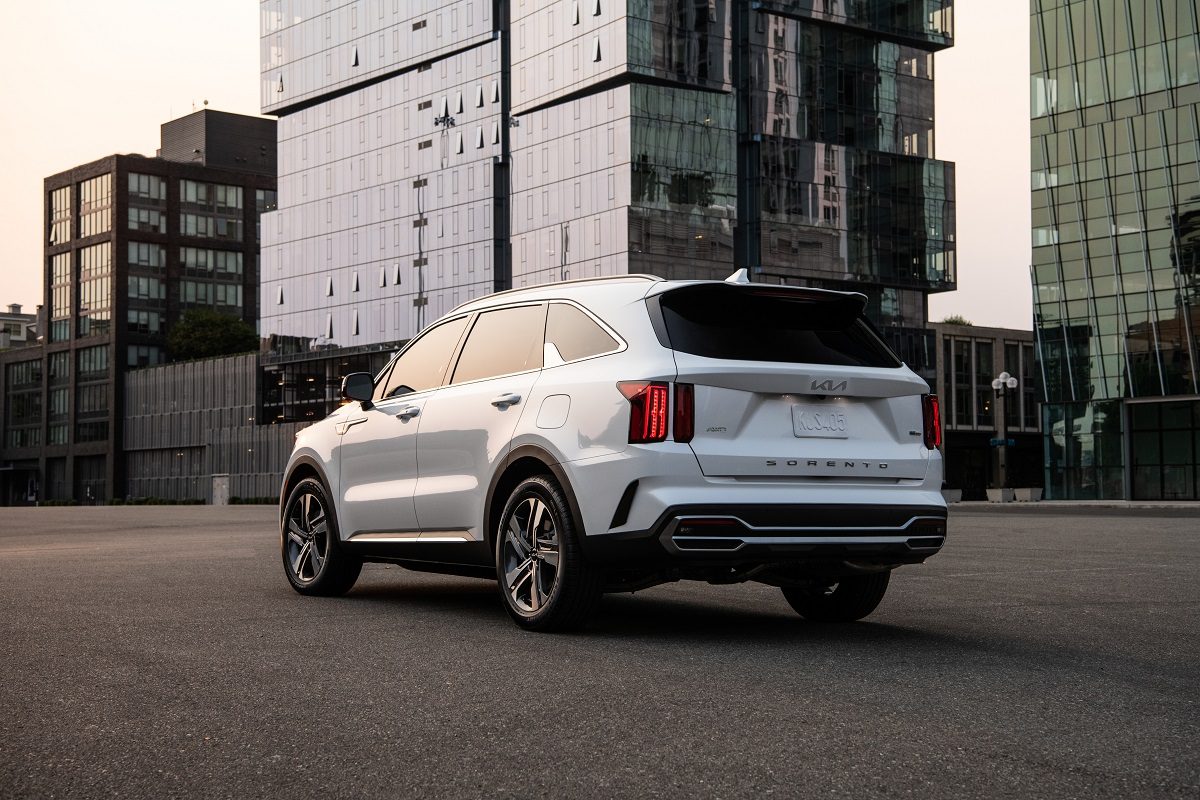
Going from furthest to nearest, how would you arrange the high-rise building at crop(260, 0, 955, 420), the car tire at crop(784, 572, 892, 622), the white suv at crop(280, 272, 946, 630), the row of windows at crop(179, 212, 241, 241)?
the row of windows at crop(179, 212, 241, 241) → the high-rise building at crop(260, 0, 955, 420) → the car tire at crop(784, 572, 892, 622) → the white suv at crop(280, 272, 946, 630)

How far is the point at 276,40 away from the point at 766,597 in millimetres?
104927

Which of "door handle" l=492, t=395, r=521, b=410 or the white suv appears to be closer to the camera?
the white suv

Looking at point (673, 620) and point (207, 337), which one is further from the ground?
point (207, 337)

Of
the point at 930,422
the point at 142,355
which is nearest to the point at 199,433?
the point at 142,355

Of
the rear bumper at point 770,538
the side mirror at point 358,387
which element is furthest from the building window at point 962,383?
the rear bumper at point 770,538

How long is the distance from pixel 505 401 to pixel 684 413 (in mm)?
1374

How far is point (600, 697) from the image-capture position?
18.0 ft

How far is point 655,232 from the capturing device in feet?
266

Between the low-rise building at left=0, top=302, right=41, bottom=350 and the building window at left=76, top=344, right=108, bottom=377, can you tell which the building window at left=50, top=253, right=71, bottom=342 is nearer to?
the building window at left=76, top=344, right=108, bottom=377

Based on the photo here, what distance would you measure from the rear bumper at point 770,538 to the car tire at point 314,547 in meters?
3.07

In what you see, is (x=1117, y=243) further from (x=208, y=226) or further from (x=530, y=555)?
(x=208, y=226)

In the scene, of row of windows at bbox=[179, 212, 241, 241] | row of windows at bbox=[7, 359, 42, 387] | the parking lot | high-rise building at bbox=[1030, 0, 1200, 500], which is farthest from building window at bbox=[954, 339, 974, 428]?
the parking lot

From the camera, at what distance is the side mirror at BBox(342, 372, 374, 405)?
934 centimetres

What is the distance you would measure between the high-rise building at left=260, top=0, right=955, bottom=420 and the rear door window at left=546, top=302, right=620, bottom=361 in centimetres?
7057
